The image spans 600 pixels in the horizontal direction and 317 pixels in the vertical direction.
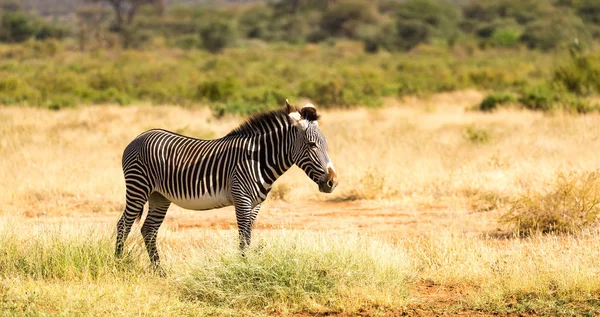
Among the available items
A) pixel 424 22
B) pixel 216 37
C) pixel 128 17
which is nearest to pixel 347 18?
pixel 424 22

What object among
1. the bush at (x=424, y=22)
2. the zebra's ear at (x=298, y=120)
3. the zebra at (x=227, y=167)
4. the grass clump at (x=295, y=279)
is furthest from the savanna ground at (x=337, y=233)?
the bush at (x=424, y=22)

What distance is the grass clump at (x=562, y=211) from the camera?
396 inches

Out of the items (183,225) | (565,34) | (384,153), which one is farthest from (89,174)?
(565,34)

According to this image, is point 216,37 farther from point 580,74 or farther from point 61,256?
point 61,256

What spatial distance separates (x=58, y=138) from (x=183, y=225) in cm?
728

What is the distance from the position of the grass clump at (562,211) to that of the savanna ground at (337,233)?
0.23m

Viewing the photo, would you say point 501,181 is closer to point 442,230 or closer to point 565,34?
point 442,230

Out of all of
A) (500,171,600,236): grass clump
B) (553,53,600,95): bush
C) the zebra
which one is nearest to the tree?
(553,53,600,95): bush

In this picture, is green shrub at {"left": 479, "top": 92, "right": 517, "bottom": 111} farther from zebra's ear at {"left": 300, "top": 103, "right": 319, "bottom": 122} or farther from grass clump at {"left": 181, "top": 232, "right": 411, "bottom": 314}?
grass clump at {"left": 181, "top": 232, "right": 411, "bottom": 314}

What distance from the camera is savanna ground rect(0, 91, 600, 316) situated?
7.34 metres

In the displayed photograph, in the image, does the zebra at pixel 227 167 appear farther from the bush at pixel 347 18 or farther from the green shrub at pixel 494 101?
the bush at pixel 347 18

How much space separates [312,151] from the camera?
24.9ft

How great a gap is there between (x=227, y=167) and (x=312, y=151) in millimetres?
846

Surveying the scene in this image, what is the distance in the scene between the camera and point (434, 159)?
1454 cm
